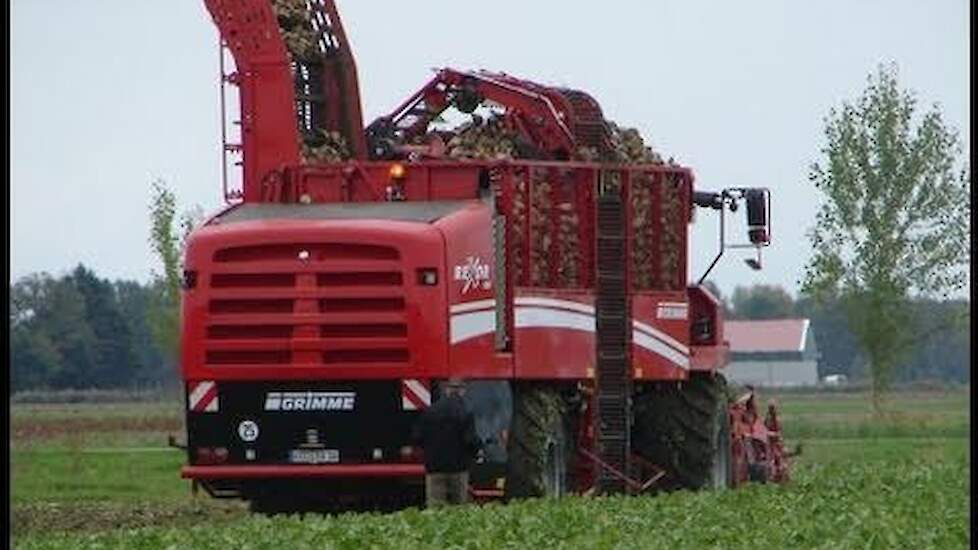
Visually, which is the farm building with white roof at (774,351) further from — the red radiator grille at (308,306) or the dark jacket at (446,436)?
the dark jacket at (446,436)

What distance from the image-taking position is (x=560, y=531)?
80.7 ft

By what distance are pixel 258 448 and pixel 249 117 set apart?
3.60m

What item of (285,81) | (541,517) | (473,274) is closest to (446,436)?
(473,274)

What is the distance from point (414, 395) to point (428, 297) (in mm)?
901

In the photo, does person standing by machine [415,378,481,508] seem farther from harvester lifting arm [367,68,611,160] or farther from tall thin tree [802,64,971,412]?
tall thin tree [802,64,971,412]

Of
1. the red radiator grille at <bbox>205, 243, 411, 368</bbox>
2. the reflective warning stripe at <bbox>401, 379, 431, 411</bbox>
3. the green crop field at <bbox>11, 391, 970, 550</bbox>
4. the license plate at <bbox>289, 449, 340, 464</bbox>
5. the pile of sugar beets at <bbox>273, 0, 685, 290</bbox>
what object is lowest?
the green crop field at <bbox>11, 391, 970, 550</bbox>

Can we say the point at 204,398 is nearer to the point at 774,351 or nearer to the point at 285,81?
the point at 285,81

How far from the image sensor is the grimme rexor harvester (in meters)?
28.8


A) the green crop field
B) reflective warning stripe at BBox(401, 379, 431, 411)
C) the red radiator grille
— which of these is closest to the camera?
the green crop field

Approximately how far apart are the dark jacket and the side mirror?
6105 millimetres

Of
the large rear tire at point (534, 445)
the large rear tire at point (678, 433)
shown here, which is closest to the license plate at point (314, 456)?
the large rear tire at point (534, 445)

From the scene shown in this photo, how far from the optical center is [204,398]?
95.4ft

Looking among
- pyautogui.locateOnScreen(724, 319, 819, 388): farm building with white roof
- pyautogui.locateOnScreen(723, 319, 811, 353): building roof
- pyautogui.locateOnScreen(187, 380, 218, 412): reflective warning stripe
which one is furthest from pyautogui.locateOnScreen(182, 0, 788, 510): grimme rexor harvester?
pyautogui.locateOnScreen(724, 319, 819, 388): farm building with white roof

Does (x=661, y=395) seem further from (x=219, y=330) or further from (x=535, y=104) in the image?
(x=219, y=330)
